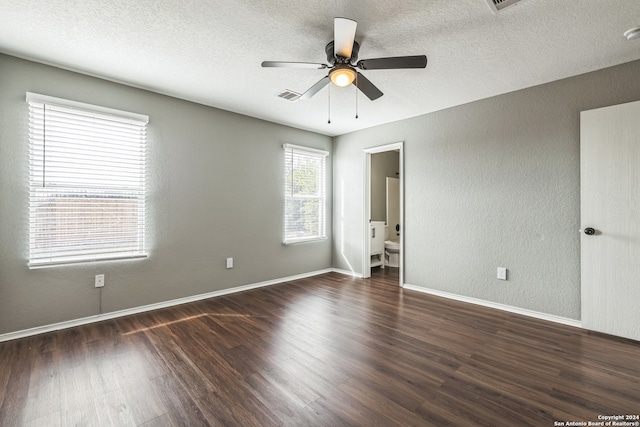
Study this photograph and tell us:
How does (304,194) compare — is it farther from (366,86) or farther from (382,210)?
(366,86)

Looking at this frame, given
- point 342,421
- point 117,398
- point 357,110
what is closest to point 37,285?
point 117,398

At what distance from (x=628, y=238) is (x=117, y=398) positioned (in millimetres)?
4241

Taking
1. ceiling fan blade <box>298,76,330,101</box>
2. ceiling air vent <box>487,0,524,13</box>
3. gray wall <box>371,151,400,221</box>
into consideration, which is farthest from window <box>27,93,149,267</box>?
gray wall <box>371,151,400,221</box>

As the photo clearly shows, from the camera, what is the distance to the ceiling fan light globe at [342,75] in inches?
81.5

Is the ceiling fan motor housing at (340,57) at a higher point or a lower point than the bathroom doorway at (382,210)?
higher

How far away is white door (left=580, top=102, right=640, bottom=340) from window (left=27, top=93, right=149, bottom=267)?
4.69 m

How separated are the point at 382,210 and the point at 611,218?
11.9 feet

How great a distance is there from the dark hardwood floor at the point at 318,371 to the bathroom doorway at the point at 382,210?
2012 millimetres

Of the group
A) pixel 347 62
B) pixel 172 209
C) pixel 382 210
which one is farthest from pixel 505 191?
pixel 172 209

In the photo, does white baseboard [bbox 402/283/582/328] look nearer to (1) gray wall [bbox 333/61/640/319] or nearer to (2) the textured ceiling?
(1) gray wall [bbox 333/61/640/319]

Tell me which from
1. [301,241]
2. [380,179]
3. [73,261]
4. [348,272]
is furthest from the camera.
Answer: [380,179]

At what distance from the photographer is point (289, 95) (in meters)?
3.35

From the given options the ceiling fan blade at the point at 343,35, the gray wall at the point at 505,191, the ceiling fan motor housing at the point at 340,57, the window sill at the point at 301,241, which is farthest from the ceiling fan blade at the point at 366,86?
the window sill at the point at 301,241

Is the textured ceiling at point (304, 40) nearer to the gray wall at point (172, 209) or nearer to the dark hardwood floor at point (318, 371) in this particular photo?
the gray wall at point (172, 209)
